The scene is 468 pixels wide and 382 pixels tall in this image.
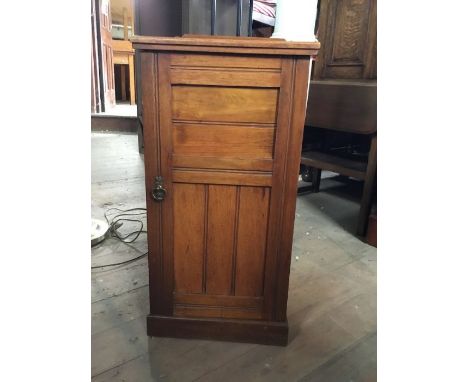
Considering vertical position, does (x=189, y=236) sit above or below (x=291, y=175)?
below

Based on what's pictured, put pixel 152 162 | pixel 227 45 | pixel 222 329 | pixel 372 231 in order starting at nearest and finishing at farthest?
pixel 227 45 → pixel 152 162 → pixel 222 329 → pixel 372 231

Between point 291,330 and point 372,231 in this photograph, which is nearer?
point 291,330

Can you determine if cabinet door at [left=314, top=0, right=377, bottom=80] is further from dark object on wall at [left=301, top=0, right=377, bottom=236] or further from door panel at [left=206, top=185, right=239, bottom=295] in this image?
door panel at [left=206, top=185, right=239, bottom=295]

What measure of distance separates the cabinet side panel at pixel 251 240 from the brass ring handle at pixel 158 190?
247mm

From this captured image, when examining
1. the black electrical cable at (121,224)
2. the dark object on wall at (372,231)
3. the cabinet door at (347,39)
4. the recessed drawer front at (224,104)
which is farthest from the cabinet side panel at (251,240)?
the cabinet door at (347,39)

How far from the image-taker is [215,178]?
1.08 m

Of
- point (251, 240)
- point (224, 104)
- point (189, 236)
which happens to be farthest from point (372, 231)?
point (224, 104)

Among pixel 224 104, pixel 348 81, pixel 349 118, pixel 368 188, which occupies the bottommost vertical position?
pixel 368 188

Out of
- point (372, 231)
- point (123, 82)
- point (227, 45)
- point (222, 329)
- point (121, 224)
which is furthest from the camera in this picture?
point (123, 82)

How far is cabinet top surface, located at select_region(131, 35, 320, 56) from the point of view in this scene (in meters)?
0.93

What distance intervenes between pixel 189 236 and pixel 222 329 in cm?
37

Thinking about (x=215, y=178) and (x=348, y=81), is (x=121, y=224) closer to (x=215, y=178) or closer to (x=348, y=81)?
(x=215, y=178)
